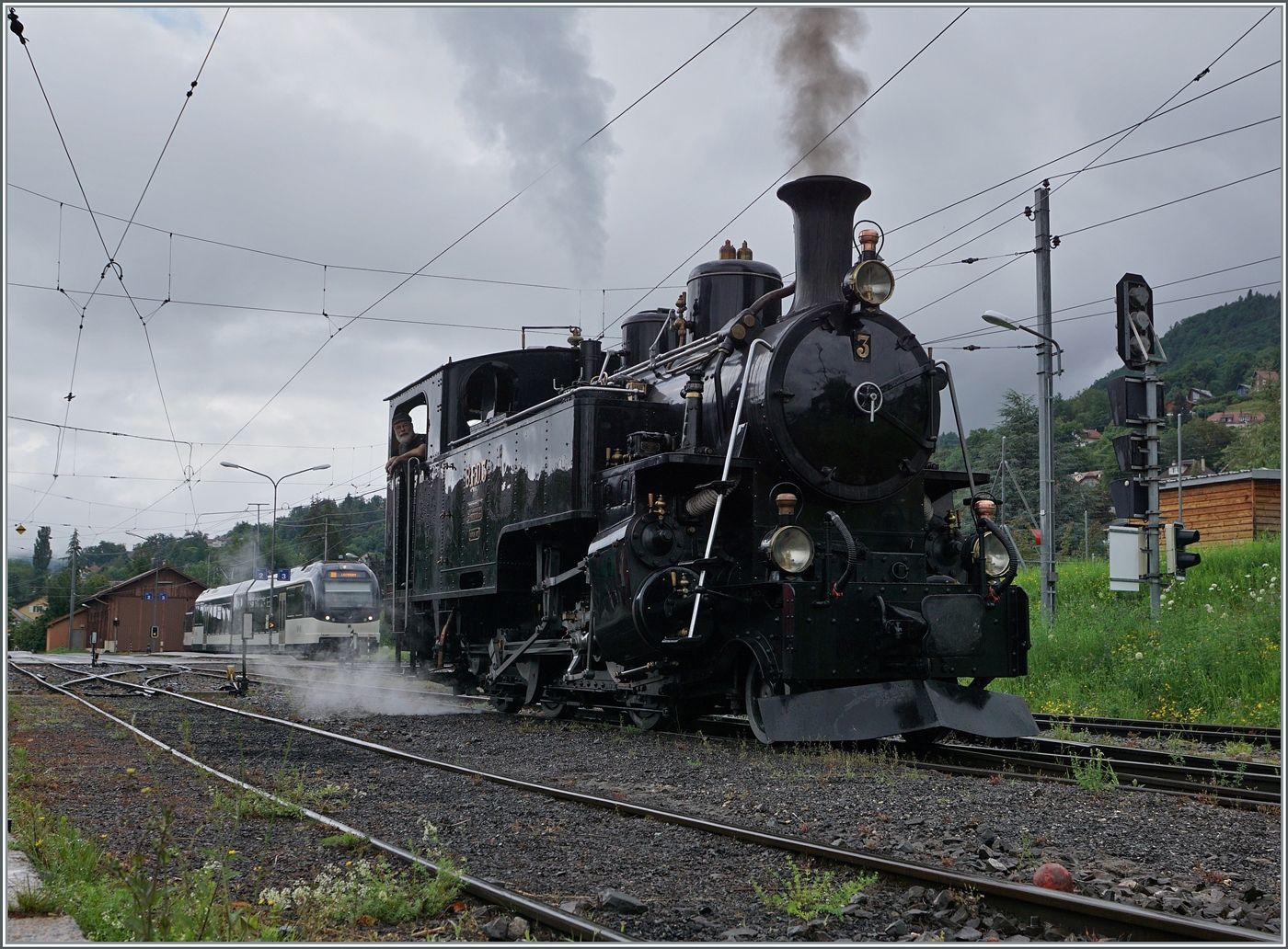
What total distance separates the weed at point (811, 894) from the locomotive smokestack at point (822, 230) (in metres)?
5.32

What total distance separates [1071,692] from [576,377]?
639 cm

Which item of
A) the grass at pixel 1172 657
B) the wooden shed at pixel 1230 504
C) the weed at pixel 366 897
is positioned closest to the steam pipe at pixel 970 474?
the grass at pixel 1172 657

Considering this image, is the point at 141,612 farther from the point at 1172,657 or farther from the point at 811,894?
the point at 811,894

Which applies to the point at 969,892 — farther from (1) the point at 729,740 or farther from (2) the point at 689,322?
(2) the point at 689,322

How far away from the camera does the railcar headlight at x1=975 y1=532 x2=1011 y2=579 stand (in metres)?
8.35

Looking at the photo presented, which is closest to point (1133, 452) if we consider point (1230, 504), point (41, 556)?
point (1230, 504)

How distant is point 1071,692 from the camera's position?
37.3ft

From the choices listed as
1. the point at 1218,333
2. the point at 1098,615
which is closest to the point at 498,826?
the point at 1098,615

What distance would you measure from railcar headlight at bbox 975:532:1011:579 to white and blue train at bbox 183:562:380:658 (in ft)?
67.4

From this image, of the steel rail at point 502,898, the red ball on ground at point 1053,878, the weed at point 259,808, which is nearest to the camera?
the steel rail at point 502,898

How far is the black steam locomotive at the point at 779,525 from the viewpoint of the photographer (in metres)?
7.59

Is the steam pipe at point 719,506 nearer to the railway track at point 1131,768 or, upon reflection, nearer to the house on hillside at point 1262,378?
the railway track at point 1131,768

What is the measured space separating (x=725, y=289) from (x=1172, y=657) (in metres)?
5.72

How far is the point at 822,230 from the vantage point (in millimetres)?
8555
